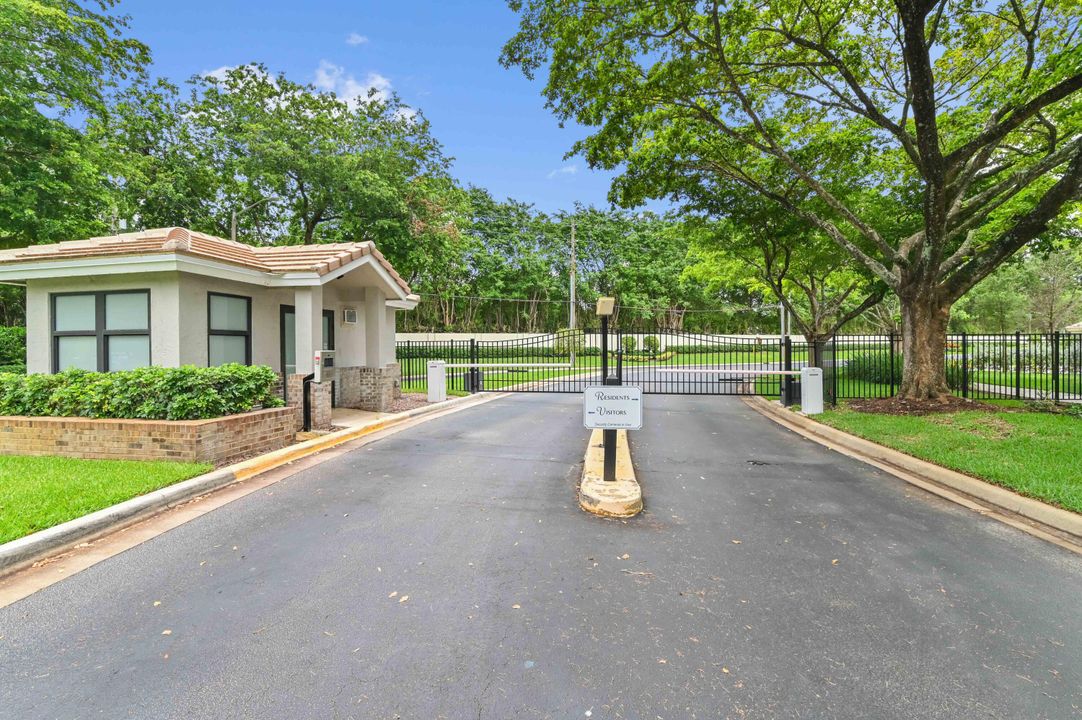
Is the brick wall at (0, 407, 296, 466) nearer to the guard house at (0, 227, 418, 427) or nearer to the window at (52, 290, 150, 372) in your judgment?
the guard house at (0, 227, 418, 427)

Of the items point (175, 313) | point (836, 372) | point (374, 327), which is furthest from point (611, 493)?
point (836, 372)

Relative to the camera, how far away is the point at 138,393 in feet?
20.1

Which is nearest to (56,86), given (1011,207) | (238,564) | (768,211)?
(238,564)

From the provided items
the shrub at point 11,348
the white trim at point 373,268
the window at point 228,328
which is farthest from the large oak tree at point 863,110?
the shrub at point 11,348

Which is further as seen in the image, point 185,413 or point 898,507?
point 185,413

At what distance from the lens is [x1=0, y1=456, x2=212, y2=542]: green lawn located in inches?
161

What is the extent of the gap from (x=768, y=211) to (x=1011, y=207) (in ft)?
16.8

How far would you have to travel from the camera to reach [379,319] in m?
10.9

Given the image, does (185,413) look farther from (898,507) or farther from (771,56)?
(771,56)

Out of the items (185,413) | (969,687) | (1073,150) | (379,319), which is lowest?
(969,687)

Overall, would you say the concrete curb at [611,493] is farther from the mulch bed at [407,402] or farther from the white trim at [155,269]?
the mulch bed at [407,402]

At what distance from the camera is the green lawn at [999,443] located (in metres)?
5.14

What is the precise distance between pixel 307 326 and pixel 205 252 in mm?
1792

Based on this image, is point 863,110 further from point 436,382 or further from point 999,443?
point 436,382
